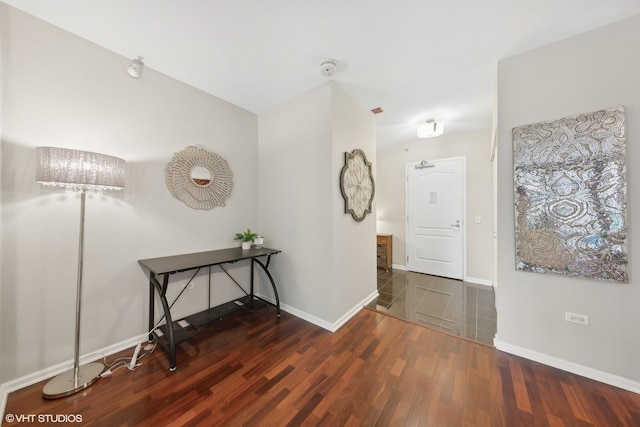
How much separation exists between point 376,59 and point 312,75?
0.62 meters

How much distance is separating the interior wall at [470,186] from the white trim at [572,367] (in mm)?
1946

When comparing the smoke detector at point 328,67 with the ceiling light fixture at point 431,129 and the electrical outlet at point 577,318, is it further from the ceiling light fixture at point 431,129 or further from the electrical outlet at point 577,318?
the electrical outlet at point 577,318

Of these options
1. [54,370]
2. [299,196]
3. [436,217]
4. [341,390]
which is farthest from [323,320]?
[436,217]

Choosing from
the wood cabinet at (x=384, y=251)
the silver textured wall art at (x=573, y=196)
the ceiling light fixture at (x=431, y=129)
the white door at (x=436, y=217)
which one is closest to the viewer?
the silver textured wall art at (x=573, y=196)

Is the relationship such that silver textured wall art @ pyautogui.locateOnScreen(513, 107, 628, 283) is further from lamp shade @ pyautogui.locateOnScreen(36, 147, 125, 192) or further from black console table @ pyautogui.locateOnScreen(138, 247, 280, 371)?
lamp shade @ pyautogui.locateOnScreen(36, 147, 125, 192)

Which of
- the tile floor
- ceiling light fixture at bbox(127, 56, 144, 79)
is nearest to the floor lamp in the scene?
ceiling light fixture at bbox(127, 56, 144, 79)

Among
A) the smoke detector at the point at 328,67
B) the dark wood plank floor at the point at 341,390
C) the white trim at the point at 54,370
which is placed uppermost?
the smoke detector at the point at 328,67

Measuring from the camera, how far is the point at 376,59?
1.95 metres

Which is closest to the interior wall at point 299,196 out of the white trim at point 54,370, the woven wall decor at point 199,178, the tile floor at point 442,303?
the woven wall decor at point 199,178

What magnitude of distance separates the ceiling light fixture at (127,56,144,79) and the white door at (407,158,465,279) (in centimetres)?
411

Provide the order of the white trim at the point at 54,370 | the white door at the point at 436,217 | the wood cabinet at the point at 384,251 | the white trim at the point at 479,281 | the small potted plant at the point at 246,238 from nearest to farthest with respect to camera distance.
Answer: the white trim at the point at 54,370 < the small potted plant at the point at 246,238 < the white trim at the point at 479,281 < the white door at the point at 436,217 < the wood cabinet at the point at 384,251

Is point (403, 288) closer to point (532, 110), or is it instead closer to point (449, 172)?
point (449, 172)

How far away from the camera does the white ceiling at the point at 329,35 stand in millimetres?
1460

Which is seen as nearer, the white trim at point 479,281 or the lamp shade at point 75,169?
the lamp shade at point 75,169
